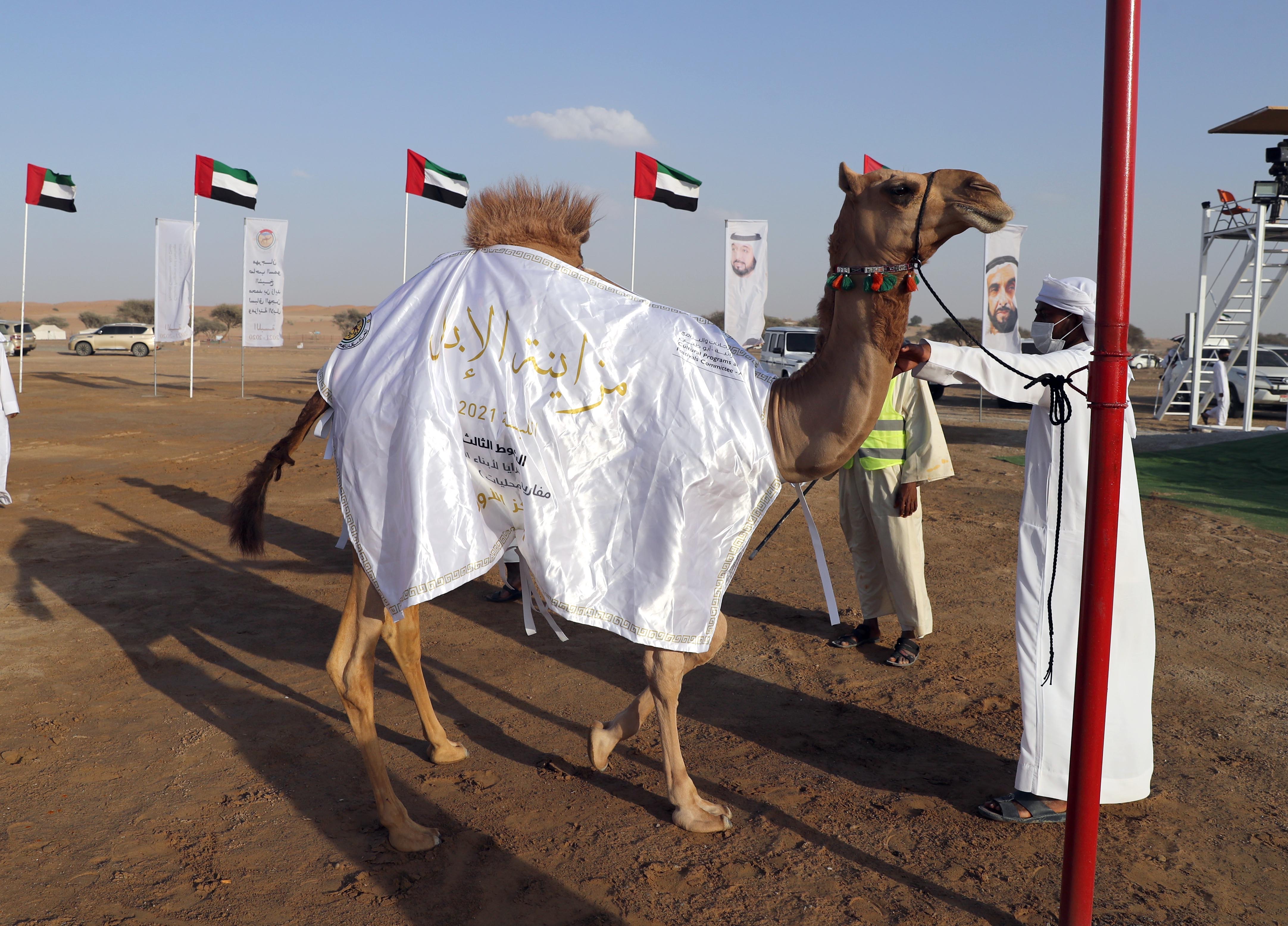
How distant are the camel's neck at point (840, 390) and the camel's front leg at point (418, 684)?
1.81 m

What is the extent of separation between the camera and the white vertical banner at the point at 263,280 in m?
18.3

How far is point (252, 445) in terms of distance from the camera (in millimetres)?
13898

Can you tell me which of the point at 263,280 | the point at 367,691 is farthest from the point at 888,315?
the point at 263,280

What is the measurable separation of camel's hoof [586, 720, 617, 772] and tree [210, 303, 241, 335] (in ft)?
213

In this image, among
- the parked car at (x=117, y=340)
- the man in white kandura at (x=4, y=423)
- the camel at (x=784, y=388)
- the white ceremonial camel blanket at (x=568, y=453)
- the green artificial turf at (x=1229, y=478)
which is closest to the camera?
the camel at (x=784, y=388)

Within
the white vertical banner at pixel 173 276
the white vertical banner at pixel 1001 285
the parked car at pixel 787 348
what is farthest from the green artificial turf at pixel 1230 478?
the white vertical banner at pixel 173 276

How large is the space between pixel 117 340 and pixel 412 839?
138ft

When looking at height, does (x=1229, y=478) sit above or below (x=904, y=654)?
above

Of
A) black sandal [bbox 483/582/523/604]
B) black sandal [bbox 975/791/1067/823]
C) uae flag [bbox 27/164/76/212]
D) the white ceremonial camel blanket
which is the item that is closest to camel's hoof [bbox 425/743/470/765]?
the white ceremonial camel blanket

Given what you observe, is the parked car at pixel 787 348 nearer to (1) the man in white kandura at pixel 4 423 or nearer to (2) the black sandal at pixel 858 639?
(1) the man in white kandura at pixel 4 423

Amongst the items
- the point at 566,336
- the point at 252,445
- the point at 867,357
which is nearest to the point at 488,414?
the point at 566,336

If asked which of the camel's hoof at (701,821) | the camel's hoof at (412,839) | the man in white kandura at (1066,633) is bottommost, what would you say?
the camel's hoof at (412,839)

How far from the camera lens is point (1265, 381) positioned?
21.7 meters

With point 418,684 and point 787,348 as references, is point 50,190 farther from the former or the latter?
point 418,684
